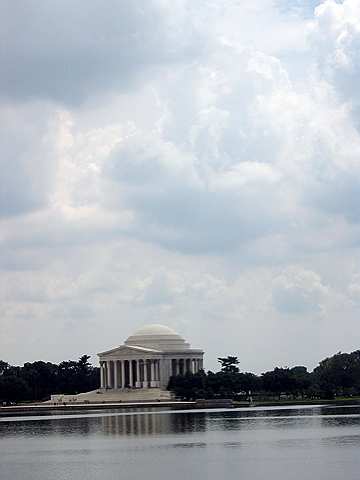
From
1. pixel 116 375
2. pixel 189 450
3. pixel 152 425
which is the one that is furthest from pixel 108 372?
pixel 189 450

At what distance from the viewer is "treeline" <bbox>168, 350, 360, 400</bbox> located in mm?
159375

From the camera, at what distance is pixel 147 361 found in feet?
611

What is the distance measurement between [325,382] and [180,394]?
844 inches

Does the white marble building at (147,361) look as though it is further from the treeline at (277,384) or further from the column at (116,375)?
the treeline at (277,384)

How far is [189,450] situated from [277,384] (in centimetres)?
9404

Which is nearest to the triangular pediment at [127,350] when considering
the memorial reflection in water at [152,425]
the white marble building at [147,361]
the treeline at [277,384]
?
the white marble building at [147,361]

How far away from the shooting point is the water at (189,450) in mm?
56531

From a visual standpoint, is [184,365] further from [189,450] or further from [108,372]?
[189,450]

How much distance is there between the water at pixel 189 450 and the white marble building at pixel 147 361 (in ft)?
285

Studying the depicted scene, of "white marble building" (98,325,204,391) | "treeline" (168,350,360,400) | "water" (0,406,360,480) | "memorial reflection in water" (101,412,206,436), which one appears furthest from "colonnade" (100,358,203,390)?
"water" (0,406,360,480)

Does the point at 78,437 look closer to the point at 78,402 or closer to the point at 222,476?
the point at 222,476

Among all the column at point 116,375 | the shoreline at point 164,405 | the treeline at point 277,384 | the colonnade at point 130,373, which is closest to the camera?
the shoreline at point 164,405

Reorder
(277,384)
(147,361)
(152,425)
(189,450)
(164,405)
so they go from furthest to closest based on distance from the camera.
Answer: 1. (147,361)
2. (277,384)
3. (164,405)
4. (152,425)
5. (189,450)

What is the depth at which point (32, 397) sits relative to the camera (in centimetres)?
18450
